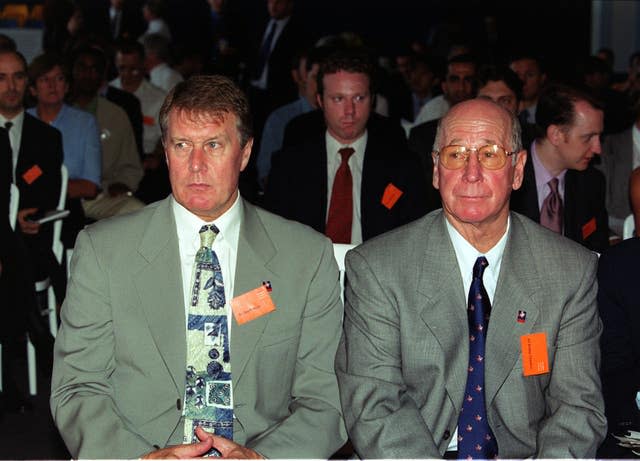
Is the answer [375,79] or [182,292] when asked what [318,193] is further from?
[182,292]

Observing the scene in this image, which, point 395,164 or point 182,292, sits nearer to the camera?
point 182,292

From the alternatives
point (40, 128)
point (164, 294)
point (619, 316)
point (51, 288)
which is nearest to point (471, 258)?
point (619, 316)

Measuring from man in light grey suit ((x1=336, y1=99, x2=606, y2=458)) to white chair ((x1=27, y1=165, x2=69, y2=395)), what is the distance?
110 inches

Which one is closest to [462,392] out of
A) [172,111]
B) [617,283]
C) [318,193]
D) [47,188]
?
[617,283]

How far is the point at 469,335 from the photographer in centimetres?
257

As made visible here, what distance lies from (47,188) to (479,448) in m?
3.44

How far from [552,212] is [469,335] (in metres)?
2.05

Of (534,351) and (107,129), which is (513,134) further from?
(107,129)

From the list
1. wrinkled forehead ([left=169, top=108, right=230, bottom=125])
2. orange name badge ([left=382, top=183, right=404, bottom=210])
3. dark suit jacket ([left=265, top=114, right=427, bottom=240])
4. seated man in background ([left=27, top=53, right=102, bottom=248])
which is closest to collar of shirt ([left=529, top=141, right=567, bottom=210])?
dark suit jacket ([left=265, top=114, right=427, bottom=240])

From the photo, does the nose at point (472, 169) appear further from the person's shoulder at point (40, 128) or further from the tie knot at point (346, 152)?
the person's shoulder at point (40, 128)

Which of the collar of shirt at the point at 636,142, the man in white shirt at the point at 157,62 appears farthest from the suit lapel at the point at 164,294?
the man in white shirt at the point at 157,62

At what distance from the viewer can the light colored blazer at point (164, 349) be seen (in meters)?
2.50

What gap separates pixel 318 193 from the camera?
15.1 feet

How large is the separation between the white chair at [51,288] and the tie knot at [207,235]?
2.64 m
